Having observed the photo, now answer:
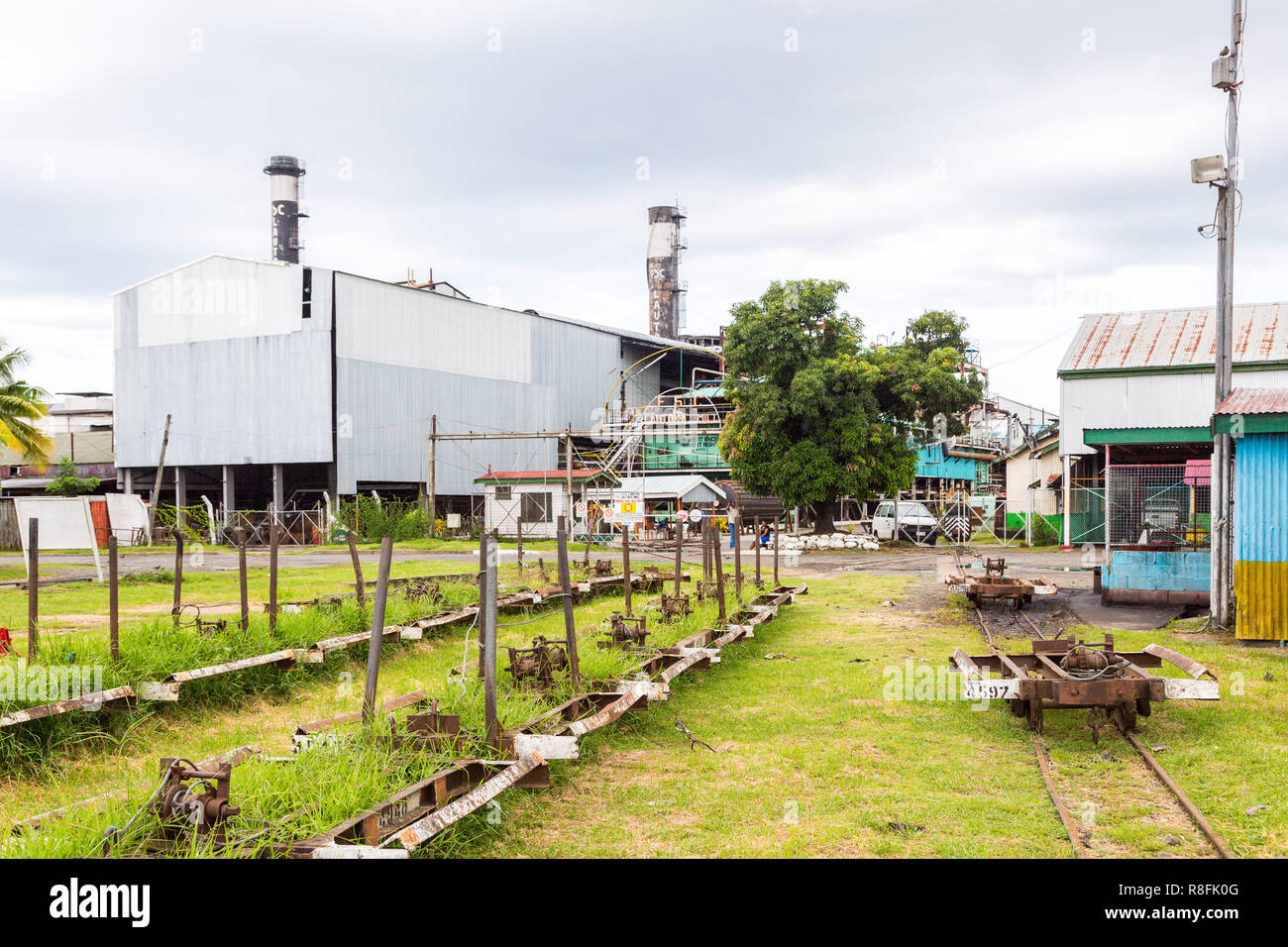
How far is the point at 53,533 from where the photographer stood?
16672 millimetres

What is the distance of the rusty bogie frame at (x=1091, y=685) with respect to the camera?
314 inches

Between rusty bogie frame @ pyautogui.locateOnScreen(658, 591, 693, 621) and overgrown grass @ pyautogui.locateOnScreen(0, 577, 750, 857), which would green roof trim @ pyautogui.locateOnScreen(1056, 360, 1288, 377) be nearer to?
rusty bogie frame @ pyautogui.locateOnScreen(658, 591, 693, 621)

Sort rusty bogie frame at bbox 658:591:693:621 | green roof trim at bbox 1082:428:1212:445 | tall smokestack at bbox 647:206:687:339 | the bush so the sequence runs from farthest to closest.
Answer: tall smokestack at bbox 647:206:687:339 → the bush → green roof trim at bbox 1082:428:1212:445 → rusty bogie frame at bbox 658:591:693:621

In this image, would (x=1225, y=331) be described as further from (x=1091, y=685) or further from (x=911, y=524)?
(x=911, y=524)

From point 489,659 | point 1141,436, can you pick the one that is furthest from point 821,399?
point 489,659

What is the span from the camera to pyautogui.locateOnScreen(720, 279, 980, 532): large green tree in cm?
3462

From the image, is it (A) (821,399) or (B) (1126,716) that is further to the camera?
(A) (821,399)

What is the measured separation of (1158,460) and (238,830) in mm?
21856

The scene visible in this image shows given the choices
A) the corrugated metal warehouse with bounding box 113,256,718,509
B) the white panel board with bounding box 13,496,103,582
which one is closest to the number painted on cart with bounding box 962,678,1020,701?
the white panel board with bounding box 13,496,103,582

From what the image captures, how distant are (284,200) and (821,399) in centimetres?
3233

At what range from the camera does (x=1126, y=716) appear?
820 cm

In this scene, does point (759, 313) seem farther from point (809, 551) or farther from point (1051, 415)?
point (1051, 415)

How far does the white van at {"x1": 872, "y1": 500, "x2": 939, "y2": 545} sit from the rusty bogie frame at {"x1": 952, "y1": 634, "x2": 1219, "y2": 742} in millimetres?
30613

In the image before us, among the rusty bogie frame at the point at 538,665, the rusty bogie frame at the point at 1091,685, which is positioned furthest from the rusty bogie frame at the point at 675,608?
the rusty bogie frame at the point at 1091,685
